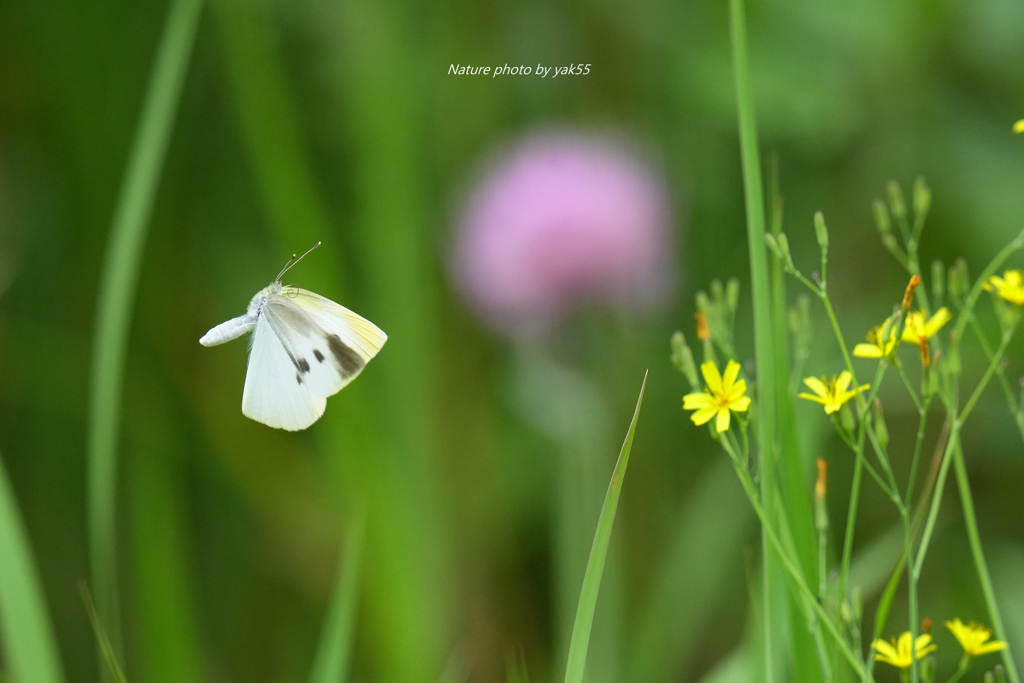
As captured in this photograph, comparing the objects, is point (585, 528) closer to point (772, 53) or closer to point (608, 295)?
point (608, 295)

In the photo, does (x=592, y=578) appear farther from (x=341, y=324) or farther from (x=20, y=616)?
(x=20, y=616)

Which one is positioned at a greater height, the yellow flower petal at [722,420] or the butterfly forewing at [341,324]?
the butterfly forewing at [341,324]

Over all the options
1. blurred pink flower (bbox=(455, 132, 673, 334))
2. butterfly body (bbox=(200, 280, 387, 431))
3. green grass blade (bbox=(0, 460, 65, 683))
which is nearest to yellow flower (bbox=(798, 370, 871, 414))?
butterfly body (bbox=(200, 280, 387, 431))

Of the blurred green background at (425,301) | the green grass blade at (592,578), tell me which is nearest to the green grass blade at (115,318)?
the blurred green background at (425,301)

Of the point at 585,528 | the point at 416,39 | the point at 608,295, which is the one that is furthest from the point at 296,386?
the point at 416,39

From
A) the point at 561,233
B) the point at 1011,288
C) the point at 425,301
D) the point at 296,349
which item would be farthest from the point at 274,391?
the point at 561,233

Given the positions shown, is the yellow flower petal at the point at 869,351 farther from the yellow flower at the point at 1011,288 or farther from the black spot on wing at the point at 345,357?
the black spot on wing at the point at 345,357
